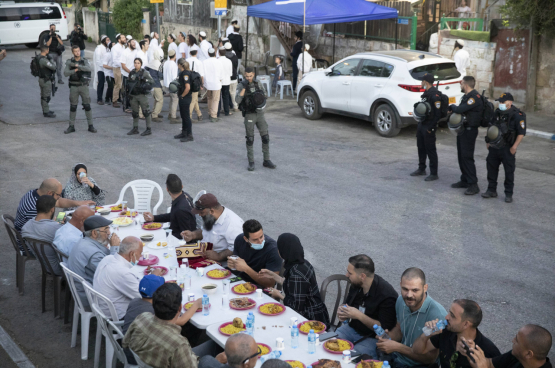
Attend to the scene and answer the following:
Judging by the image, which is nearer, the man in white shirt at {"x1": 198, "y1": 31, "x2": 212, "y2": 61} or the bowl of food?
the bowl of food

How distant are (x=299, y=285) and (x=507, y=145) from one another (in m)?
5.74

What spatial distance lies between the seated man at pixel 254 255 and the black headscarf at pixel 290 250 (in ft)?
1.74

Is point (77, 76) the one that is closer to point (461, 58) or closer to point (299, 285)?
point (461, 58)

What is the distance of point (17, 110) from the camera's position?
1709 centimetres

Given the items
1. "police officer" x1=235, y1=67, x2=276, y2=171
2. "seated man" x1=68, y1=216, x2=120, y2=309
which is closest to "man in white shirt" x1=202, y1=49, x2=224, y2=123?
"police officer" x1=235, y1=67, x2=276, y2=171

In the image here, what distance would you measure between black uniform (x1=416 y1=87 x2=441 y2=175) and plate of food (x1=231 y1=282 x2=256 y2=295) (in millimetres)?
6208

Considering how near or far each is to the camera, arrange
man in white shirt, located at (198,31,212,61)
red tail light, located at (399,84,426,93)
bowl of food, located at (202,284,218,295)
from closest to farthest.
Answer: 1. bowl of food, located at (202,284,218,295)
2. red tail light, located at (399,84,426,93)
3. man in white shirt, located at (198,31,212,61)

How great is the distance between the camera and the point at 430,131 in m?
11.0

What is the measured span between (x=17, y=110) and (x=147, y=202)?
9951mm

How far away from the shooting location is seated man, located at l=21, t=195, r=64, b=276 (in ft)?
22.4

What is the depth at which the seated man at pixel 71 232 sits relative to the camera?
6605 millimetres

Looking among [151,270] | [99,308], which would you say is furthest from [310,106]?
[99,308]

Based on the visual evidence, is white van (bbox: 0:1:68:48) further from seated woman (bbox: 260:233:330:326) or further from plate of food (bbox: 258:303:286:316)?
plate of food (bbox: 258:303:286:316)

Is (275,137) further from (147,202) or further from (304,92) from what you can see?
(147,202)
